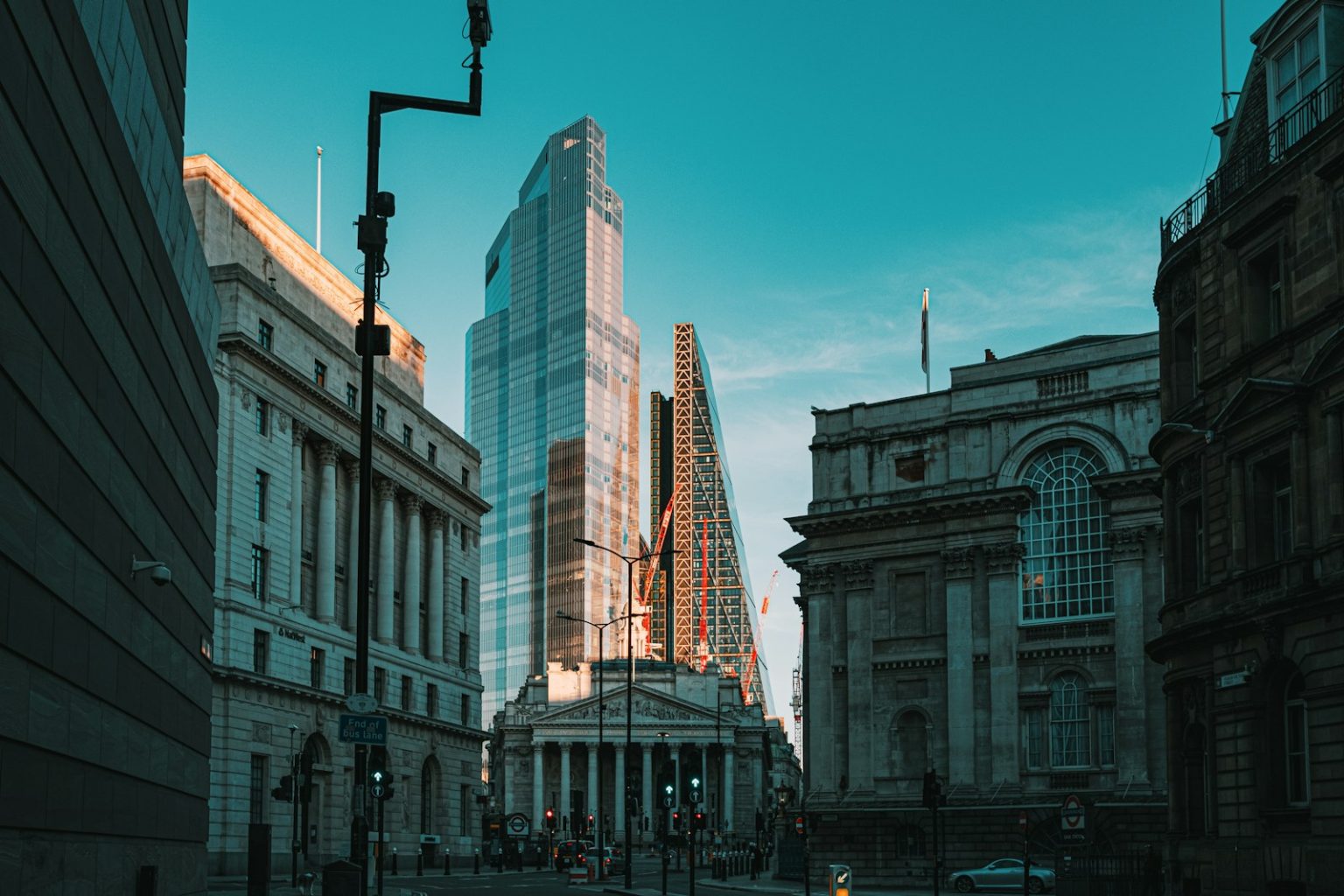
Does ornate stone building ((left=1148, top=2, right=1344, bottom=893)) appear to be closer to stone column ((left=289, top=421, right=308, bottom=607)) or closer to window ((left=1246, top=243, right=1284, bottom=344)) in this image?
window ((left=1246, top=243, right=1284, bottom=344))

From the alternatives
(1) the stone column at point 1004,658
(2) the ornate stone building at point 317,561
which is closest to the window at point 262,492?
(2) the ornate stone building at point 317,561

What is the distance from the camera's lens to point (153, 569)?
70.5ft

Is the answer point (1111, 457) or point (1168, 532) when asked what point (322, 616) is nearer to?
point (1111, 457)

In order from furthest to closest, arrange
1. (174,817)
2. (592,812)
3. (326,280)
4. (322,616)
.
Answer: (592,812) < (326,280) < (322,616) < (174,817)

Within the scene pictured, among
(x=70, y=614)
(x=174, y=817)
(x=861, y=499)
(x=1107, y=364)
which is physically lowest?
(x=174, y=817)

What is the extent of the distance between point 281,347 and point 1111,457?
120ft

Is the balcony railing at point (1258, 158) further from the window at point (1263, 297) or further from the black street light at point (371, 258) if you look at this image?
the black street light at point (371, 258)

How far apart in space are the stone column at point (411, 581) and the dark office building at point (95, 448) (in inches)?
2356

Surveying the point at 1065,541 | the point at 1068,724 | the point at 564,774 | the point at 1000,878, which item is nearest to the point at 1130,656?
the point at 1068,724

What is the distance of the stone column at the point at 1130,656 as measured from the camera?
2527 inches

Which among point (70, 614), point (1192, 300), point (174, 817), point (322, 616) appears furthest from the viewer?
point (322, 616)

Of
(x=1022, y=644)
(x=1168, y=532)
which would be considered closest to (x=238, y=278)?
(x=1022, y=644)

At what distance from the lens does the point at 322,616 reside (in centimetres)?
7562

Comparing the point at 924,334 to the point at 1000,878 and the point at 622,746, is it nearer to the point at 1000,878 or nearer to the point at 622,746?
the point at 1000,878
